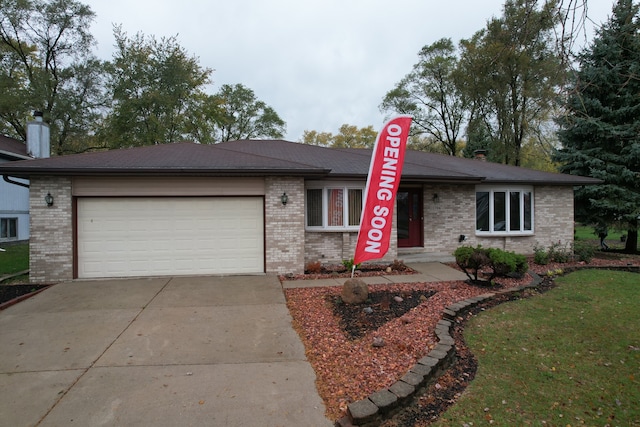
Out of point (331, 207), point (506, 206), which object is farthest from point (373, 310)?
point (506, 206)

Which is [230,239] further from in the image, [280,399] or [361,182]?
[280,399]

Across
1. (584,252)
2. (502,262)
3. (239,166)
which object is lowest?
(584,252)

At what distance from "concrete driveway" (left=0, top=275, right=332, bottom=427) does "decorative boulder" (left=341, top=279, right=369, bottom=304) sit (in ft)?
3.65

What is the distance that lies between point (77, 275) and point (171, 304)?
3519mm

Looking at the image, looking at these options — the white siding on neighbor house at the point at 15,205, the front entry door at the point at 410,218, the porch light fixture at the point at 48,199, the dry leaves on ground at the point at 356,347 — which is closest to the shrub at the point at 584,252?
the front entry door at the point at 410,218

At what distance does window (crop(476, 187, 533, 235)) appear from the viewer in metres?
10.8

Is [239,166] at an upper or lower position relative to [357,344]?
upper

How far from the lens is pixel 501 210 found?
10914 millimetres

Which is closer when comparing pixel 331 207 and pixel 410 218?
pixel 331 207

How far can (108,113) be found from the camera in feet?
75.1

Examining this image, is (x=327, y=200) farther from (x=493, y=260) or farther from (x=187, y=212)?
(x=493, y=260)

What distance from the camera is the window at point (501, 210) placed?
1080 centimetres

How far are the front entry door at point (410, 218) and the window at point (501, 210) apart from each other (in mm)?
1896

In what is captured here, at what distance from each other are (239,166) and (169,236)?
2.38m
